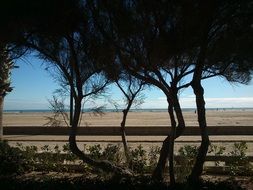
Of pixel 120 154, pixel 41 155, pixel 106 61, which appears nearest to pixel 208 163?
pixel 120 154

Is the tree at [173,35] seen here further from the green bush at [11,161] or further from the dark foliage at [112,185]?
the green bush at [11,161]

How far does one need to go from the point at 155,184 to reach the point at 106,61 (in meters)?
2.45

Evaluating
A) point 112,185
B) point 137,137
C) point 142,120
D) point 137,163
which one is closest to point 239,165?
point 137,163

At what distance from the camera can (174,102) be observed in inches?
313

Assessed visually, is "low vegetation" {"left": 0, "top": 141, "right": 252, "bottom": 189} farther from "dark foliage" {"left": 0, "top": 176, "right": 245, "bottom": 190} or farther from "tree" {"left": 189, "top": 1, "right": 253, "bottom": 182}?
"tree" {"left": 189, "top": 1, "right": 253, "bottom": 182}

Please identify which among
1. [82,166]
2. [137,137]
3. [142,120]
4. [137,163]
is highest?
[142,120]

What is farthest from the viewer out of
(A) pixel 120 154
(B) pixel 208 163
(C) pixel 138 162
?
(B) pixel 208 163

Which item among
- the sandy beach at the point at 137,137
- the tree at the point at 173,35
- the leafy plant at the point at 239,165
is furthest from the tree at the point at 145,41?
the sandy beach at the point at 137,137

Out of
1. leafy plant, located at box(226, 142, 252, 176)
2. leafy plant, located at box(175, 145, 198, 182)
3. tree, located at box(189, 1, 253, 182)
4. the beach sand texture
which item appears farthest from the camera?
the beach sand texture

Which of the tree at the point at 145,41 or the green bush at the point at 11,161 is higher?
the tree at the point at 145,41

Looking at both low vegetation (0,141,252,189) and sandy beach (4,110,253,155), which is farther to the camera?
sandy beach (4,110,253,155)

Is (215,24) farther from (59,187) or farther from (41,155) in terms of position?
(41,155)

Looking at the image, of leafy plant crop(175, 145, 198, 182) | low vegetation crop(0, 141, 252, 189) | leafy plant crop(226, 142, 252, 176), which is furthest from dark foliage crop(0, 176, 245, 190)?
leafy plant crop(226, 142, 252, 176)

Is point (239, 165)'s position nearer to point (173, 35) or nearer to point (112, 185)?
point (112, 185)
